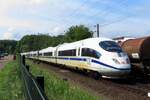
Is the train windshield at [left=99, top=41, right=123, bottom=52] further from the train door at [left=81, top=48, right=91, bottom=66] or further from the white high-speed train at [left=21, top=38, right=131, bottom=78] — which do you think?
the train door at [left=81, top=48, right=91, bottom=66]

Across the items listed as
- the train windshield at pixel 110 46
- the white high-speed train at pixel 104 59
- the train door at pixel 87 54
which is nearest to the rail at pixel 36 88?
the white high-speed train at pixel 104 59

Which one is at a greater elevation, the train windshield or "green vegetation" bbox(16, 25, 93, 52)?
"green vegetation" bbox(16, 25, 93, 52)

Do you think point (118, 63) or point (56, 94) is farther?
point (118, 63)

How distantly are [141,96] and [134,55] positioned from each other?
11.3 meters

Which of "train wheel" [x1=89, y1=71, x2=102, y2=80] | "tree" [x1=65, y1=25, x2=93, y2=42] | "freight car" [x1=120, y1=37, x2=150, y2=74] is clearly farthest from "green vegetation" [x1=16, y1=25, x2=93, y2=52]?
"train wheel" [x1=89, y1=71, x2=102, y2=80]

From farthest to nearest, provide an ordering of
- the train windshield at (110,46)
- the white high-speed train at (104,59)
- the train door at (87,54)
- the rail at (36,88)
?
the train door at (87,54), the train windshield at (110,46), the white high-speed train at (104,59), the rail at (36,88)

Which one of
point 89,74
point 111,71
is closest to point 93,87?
point 111,71

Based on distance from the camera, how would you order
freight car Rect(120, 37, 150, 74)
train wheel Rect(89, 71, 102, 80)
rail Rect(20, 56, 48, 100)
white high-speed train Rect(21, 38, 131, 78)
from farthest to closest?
freight car Rect(120, 37, 150, 74) → train wheel Rect(89, 71, 102, 80) → white high-speed train Rect(21, 38, 131, 78) → rail Rect(20, 56, 48, 100)

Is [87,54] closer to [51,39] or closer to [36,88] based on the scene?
[36,88]

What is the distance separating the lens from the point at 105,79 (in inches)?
1029

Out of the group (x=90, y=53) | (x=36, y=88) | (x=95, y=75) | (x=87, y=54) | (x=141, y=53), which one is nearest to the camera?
(x=36, y=88)

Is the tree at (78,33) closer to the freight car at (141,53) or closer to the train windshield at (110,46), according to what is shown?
the freight car at (141,53)

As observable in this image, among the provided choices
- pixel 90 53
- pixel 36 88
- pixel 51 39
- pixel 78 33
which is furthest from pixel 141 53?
pixel 51 39

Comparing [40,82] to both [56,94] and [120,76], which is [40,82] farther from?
[120,76]
